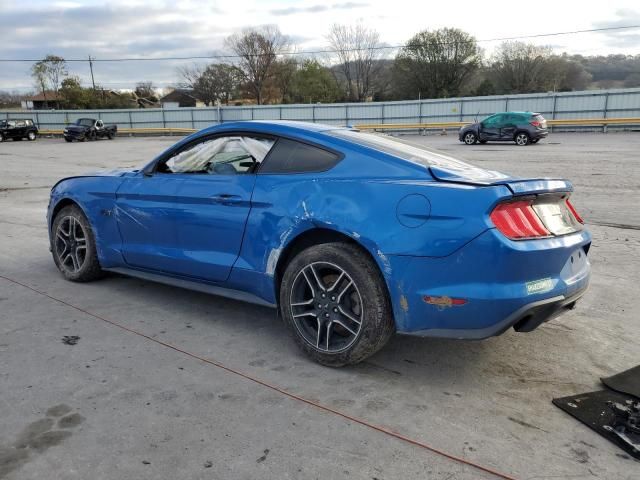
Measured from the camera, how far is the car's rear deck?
8.27ft

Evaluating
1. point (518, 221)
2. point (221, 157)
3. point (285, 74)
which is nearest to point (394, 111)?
point (285, 74)

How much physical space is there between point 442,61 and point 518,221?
199 feet

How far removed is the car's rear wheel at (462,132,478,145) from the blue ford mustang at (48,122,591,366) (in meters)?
23.9

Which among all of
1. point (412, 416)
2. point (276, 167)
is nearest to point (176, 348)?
point (276, 167)

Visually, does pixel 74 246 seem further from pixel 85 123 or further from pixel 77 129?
pixel 85 123

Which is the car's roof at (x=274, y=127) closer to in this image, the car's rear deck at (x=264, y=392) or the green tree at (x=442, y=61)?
the car's rear deck at (x=264, y=392)

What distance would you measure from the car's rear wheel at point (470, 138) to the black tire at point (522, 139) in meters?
1.97

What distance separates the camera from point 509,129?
2591 centimetres

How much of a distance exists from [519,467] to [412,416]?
1.96ft

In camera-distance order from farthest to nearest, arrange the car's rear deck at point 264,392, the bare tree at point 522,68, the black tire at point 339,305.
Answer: the bare tree at point 522,68 < the black tire at point 339,305 < the car's rear deck at point 264,392

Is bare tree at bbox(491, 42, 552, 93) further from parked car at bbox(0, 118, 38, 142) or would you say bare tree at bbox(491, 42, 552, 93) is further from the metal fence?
parked car at bbox(0, 118, 38, 142)

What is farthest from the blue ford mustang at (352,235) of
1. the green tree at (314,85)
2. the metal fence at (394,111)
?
the green tree at (314,85)

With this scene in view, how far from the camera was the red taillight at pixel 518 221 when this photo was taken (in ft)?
9.69

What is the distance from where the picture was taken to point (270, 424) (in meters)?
2.83
